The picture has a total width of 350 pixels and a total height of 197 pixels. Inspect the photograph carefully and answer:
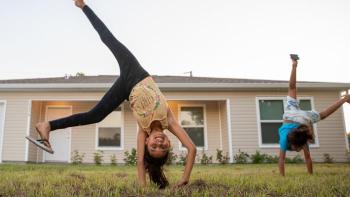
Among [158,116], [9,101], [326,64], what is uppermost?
[326,64]

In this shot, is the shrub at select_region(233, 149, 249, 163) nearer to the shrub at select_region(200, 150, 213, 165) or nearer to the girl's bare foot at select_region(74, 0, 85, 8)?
the shrub at select_region(200, 150, 213, 165)

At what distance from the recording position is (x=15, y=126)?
11516 mm

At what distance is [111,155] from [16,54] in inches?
257

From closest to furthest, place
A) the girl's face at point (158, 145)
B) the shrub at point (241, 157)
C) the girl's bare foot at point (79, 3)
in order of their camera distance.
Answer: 1. the girl's face at point (158, 145)
2. the girl's bare foot at point (79, 3)
3. the shrub at point (241, 157)

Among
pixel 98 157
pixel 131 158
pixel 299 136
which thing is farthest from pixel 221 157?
pixel 299 136

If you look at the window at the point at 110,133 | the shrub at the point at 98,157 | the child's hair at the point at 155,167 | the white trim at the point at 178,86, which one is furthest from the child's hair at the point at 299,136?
the window at the point at 110,133

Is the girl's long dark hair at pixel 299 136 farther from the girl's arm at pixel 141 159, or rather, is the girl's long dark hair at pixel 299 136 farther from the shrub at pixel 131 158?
the shrub at pixel 131 158

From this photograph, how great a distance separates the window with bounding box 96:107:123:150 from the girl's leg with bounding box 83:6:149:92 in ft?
28.1

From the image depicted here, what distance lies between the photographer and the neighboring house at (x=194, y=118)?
11.5 meters

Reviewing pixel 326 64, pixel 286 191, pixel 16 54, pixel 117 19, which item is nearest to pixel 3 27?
pixel 16 54

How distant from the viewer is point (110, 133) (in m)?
12.4

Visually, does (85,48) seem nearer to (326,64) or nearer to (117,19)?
(117,19)

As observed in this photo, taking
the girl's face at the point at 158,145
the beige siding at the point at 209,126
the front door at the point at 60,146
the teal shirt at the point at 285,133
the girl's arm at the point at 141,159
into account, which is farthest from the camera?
the front door at the point at 60,146

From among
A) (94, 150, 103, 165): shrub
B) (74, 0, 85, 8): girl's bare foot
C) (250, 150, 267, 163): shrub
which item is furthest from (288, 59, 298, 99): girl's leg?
(94, 150, 103, 165): shrub
